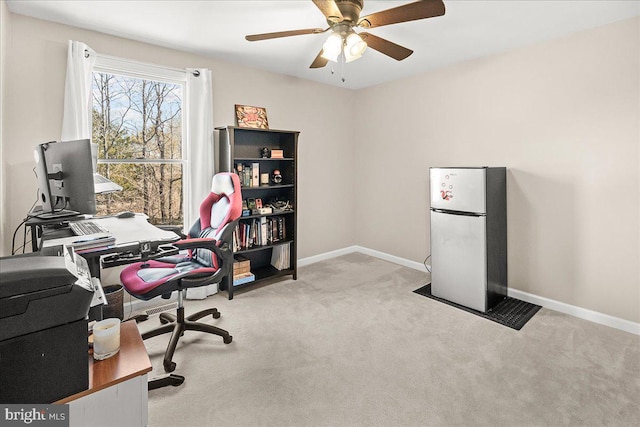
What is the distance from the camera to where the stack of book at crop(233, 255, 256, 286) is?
3.46 metres

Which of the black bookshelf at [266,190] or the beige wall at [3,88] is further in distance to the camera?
the black bookshelf at [266,190]

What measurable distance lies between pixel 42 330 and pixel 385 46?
2.42 meters

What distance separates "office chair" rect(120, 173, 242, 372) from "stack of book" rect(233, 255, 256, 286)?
0.63 m

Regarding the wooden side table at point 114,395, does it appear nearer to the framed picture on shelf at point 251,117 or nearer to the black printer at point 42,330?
the black printer at point 42,330

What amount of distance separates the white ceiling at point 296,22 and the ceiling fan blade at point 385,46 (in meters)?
0.28

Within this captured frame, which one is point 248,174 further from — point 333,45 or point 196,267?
point 333,45

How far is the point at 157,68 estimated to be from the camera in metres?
3.10

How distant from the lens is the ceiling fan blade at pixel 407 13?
1772mm

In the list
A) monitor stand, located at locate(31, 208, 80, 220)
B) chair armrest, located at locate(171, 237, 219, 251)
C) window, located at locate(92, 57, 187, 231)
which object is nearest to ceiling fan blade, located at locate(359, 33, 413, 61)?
chair armrest, located at locate(171, 237, 219, 251)

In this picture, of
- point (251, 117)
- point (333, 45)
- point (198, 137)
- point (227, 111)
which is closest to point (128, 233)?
point (198, 137)

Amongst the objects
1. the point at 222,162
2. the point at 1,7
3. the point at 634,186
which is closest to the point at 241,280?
the point at 222,162

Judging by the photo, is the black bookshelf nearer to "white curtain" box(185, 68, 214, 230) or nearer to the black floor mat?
"white curtain" box(185, 68, 214, 230)

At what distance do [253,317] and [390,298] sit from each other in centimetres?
137

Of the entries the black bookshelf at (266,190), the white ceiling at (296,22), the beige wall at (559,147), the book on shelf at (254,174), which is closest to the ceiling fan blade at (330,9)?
the white ceiling at (296,22)
